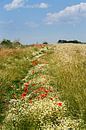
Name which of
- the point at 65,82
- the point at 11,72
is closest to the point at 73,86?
the point at 65,82

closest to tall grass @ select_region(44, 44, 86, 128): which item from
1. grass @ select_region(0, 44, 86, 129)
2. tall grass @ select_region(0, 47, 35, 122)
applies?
grass @ select_region(0, 44, 86, 129)

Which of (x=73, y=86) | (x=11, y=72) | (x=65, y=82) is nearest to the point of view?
(x=73, y=86)

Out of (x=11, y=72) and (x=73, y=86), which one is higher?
(x=73, y=86)

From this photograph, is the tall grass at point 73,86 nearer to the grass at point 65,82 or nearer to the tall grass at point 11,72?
the grass at point 65,82

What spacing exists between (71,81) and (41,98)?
1.12 metres

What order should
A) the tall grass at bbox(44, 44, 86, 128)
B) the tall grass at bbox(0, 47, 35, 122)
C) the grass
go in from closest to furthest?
the tall grass at bbox(44, 44, 86, 128) → the grass → the tall grass at bbox(0, 47, 35, 122)

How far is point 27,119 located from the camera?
36.7 ft

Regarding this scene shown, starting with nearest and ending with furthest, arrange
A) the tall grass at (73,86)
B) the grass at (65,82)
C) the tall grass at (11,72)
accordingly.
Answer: the tall grass at (73,86), the grass at (65,82), the tall grass at (11,72)

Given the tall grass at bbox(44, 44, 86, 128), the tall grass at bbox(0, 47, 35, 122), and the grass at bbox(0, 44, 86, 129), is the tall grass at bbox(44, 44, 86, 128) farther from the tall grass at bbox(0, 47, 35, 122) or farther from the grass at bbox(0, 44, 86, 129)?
the tall grass at bbox(0, 47, 35, 122)

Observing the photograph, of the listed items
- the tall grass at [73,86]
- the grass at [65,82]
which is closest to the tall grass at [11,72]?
the grass at [65,82]

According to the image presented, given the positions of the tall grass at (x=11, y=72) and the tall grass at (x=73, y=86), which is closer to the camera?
the tall grass at (x=73, y=86)

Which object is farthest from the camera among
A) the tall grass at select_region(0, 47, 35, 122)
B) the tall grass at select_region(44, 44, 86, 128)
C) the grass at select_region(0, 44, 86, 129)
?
the tall grass at select_region(0, 47, 35, 122)

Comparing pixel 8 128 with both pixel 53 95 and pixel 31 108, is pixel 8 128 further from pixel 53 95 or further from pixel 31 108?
pixel 53 95

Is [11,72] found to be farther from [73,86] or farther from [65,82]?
[73,86]
